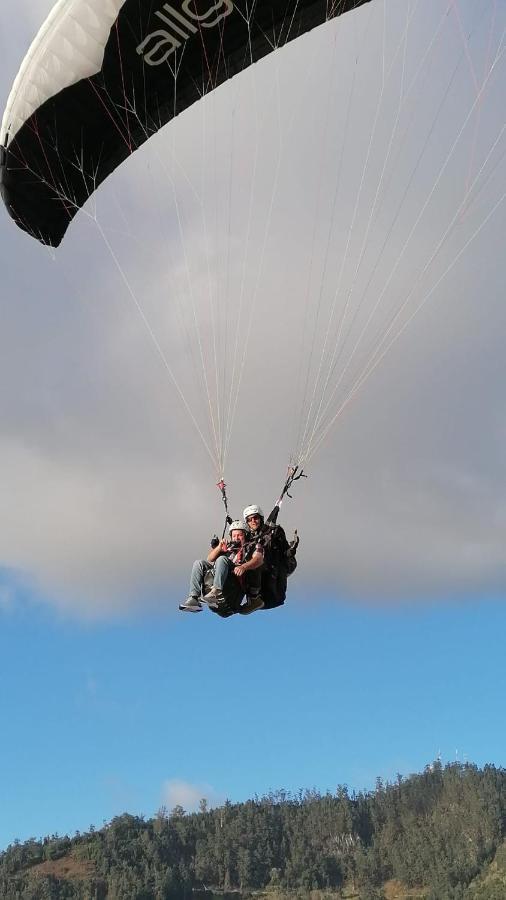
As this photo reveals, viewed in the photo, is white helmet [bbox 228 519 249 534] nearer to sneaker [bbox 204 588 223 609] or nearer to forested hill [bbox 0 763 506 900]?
sneaker [bbox 204 588 223 609]

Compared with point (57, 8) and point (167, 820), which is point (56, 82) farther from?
point (167, 820)

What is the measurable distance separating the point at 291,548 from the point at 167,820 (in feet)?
594

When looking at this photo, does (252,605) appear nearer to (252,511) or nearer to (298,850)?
(252,511)

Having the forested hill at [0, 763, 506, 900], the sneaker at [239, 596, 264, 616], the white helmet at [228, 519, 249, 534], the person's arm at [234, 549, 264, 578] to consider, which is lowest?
the sneaker at [239, 596, 264, 616]

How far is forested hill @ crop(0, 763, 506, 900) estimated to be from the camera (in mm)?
153625

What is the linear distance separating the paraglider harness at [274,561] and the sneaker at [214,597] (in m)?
0.06

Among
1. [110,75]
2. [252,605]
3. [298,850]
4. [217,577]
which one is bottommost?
[252,605]

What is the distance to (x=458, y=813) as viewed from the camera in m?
159

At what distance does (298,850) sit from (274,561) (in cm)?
16611

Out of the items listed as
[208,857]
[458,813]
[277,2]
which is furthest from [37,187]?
[208,857]

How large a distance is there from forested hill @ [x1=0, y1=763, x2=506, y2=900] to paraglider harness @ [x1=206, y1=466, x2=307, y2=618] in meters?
144

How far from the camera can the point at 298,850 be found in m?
168

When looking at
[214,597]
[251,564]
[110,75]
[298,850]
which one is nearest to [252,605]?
[214,597]

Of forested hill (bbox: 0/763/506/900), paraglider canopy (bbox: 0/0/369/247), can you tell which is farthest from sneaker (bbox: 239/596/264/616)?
forested hill (bbox: 0/763/506/900)
